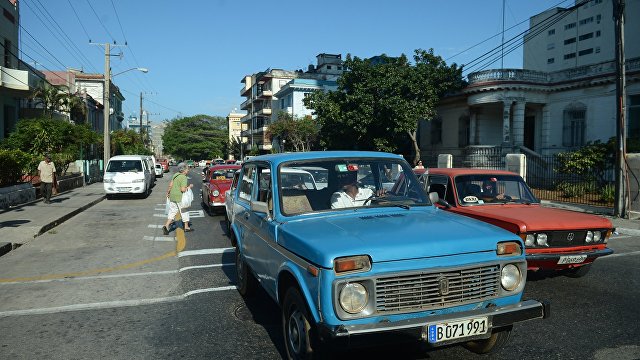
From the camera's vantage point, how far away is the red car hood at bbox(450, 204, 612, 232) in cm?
609

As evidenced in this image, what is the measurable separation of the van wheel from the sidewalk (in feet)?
30.6

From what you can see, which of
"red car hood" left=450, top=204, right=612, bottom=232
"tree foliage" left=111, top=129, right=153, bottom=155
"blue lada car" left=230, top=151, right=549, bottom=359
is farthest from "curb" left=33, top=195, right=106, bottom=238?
"tree foliage" left=111, top=129, right=153, bottom=155

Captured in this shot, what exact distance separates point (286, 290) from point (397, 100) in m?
24.3

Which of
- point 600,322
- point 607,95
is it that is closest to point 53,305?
point 600,322

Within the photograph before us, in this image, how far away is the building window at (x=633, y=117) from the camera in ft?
72.4

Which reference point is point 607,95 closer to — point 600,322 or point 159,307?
point 600,322

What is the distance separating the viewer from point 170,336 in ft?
16.0

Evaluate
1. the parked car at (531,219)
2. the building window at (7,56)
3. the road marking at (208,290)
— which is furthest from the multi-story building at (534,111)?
the building window at (7,56)

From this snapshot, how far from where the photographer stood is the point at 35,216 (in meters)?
14.1

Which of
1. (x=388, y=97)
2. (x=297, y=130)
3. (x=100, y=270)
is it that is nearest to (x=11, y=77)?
(x=388, y=97)

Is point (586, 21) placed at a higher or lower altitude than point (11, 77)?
higher

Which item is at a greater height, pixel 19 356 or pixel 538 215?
pixel 538 215

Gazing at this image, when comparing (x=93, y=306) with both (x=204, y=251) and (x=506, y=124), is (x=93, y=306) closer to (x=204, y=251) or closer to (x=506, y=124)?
(x=204, y=251)

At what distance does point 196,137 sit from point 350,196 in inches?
4348
